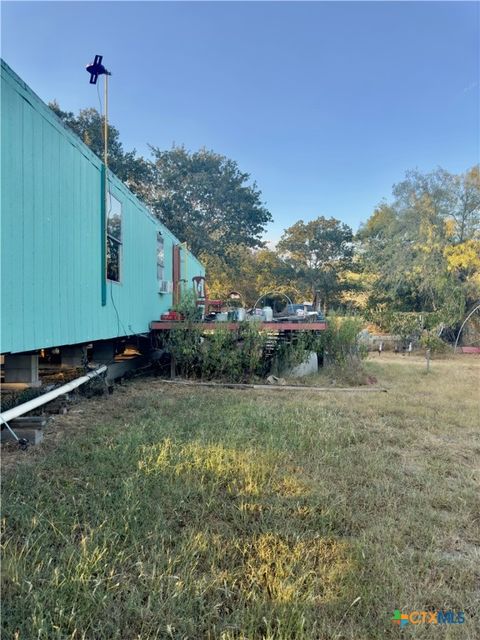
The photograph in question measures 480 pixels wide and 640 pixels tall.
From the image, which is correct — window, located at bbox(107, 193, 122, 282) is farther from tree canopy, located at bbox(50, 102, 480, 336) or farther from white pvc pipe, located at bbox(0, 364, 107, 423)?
tree canopy, located at bbox(50, 102, 480, 336)

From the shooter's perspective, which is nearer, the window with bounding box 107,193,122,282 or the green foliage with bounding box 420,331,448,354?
the window with bounding box 107,193,122,282

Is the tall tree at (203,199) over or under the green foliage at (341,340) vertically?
over

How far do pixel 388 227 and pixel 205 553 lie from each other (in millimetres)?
15538

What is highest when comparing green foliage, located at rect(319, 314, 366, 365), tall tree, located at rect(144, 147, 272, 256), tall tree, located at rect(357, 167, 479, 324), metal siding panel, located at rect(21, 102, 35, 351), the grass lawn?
tall tree, located at rect(144, 147, 272, 256)

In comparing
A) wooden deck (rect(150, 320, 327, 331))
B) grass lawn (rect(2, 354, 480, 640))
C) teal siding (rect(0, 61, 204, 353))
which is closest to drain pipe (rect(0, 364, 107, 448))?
grass lawn (rect(2, 354, 480, 640))

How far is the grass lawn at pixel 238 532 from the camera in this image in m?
1.28

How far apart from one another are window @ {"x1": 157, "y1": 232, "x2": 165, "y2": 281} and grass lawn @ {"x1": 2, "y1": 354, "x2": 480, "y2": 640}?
4.26m

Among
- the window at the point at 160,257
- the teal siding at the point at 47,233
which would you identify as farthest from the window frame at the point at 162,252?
the teal siding at the point at 47,233

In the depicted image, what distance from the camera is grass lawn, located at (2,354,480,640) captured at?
4.20 ft

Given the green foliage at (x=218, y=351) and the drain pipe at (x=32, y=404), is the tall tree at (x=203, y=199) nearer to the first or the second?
the green foliage at (x=218, y=351)

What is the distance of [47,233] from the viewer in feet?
10.2

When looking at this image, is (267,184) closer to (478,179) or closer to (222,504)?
(478,179)

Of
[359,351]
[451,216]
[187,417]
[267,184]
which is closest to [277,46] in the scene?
[359,351]

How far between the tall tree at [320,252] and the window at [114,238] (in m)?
19.7
